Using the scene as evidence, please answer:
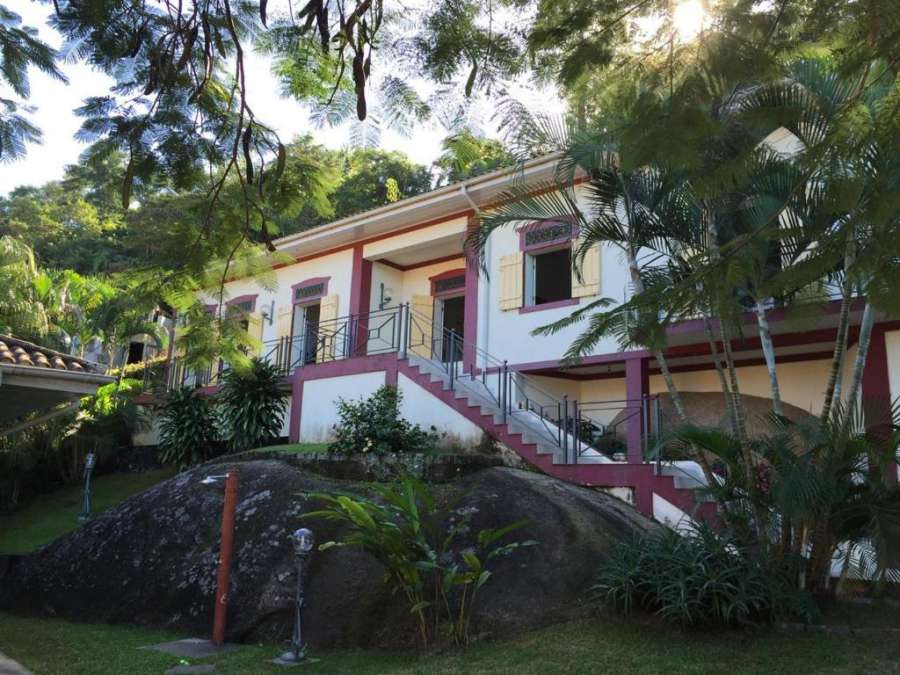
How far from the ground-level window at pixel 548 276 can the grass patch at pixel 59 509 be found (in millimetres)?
8085

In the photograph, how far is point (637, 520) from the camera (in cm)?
838

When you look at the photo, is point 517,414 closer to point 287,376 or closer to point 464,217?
point 464,217

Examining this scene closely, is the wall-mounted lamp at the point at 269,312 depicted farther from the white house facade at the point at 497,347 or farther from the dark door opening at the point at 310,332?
the dark door opening at the point at 310,332

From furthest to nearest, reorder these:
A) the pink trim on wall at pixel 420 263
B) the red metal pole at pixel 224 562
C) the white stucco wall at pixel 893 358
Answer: the pink trim on wall at pixel 420 263, the white stucco wall at pixel 893 358, the red metal pole at pixel 224 562

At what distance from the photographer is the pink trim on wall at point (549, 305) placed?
497 inches

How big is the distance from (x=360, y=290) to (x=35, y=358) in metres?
8.01

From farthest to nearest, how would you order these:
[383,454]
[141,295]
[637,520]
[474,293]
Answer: [474,293], [383,454], [637,520], [141,295]

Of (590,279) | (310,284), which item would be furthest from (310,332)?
(590,279)

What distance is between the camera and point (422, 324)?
15.7 m

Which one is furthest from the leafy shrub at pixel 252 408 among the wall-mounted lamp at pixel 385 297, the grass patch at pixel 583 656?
the grass patch at pixel 583 656

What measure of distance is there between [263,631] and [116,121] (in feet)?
13.9

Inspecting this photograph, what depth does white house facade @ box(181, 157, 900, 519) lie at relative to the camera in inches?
404

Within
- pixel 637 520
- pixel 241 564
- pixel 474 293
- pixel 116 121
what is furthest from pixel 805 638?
pixel 474 293

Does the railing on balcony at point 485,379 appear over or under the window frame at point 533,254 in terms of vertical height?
under
